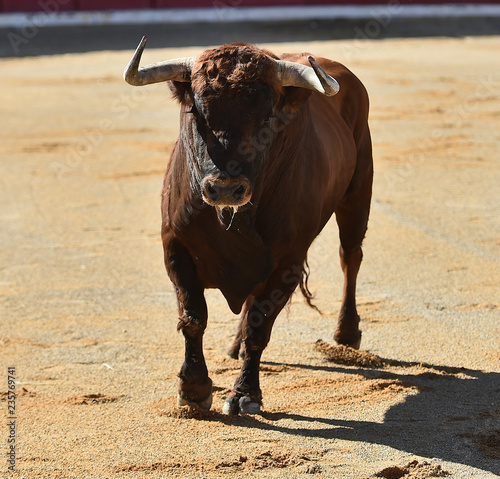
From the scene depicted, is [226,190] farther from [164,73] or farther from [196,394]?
[196,394]

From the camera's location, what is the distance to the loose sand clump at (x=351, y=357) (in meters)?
4.34

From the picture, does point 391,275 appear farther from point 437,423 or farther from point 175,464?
point 175,464

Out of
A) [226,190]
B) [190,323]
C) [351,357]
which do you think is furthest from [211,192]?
[351,357]

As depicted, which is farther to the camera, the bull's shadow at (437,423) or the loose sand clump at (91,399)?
the loose sand clump at (91,399)

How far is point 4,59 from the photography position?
54.2 ft

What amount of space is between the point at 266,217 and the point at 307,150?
1.44ft

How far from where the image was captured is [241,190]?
3.18 m

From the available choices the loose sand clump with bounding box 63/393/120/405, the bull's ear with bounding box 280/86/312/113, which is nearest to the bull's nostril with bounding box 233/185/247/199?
the bull's ear with bounding box 280/86/312/113

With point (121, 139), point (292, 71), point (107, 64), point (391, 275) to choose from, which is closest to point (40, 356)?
point (292, 71)

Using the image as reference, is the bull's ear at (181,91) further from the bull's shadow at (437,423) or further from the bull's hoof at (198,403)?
the bull's shadow at (437,423)

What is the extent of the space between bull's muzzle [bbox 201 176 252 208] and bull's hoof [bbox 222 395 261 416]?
2.95ft

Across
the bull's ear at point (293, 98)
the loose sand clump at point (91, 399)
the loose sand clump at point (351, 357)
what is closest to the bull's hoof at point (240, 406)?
the loose sand clump at point (91, 399)

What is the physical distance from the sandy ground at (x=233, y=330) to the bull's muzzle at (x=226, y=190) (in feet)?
3.04

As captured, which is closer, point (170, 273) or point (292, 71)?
point (292, 71)
